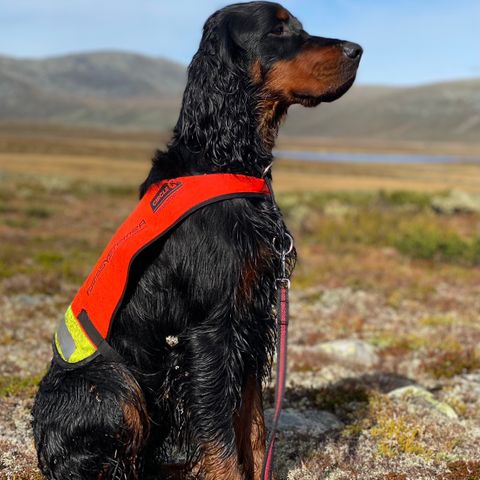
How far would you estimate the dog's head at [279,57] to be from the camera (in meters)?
3.65

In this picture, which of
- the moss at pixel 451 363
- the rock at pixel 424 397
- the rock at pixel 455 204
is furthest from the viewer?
the rock at pixel 455 204

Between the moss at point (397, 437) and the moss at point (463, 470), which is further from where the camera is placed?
the moss at point (397, 437)

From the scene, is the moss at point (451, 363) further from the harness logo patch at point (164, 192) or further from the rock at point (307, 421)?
the harness logo patch at point (164, 192)

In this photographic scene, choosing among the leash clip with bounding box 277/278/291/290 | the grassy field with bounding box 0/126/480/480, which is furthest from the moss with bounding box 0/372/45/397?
the leash clip with bounding box 277/278/291/290

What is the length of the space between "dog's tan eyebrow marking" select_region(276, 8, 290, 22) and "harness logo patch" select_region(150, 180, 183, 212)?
3.79ft

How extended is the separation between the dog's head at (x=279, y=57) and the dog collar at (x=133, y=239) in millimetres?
573

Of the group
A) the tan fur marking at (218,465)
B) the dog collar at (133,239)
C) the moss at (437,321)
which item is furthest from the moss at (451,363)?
the dog collar at (133,239)

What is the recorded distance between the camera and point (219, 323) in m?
3.48

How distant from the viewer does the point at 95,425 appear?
346 cm

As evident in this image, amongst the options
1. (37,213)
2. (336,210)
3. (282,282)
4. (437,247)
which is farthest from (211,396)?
(37,213)

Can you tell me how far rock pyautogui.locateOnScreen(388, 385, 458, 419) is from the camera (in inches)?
225

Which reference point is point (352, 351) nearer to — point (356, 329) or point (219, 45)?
point (356, 329)

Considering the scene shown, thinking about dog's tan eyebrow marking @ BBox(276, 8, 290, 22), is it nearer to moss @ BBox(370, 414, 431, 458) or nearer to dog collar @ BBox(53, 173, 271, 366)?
dog collar @ BBox(53, 173, 271, 366)

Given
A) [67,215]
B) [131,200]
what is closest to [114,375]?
[67,215]
